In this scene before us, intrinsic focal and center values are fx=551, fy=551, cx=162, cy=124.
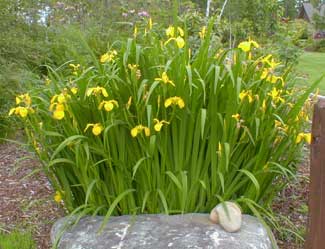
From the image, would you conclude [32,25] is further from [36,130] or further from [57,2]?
[36,130]

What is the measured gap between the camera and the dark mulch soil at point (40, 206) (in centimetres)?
339

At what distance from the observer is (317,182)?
223cm

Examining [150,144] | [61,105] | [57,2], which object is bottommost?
[150,144]

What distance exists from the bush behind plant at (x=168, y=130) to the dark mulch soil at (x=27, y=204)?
1.41ft

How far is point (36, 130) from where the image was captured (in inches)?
114

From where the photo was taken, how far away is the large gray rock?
8.49 feet

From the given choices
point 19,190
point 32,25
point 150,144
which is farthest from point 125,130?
point 32,25

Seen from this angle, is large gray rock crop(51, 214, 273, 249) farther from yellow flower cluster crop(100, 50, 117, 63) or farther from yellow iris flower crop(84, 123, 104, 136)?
yellow flower cluster crop(100, 50, 117, 63)

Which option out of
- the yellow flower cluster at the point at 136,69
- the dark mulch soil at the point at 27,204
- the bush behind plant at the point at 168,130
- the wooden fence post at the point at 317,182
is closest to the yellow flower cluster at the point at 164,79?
the bush behind plant at the point at 168,130

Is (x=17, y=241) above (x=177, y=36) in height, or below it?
below

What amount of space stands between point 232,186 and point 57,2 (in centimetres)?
770

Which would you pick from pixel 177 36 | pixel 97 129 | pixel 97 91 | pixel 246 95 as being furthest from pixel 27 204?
pixel 246 95

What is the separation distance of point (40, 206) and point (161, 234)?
1402 mm

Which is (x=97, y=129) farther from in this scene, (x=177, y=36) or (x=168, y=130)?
(x=177, y=36)
